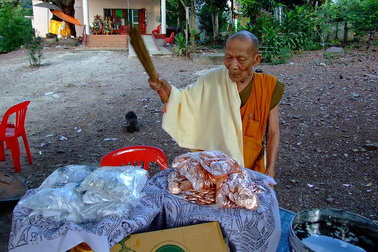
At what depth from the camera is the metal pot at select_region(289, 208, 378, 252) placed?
177cm

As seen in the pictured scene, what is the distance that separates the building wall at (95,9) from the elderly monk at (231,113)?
65.8 ft

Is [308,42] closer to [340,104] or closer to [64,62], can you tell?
[340,104]

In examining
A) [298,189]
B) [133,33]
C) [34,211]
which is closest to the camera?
[34,211]

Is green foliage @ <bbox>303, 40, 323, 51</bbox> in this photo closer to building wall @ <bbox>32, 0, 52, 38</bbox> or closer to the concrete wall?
the concrete wall

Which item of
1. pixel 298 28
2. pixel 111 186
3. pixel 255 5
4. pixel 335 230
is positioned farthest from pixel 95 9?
pixel 335 230

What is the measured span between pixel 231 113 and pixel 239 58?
1.24 ft

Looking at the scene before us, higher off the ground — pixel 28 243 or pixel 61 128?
pixel 28 243

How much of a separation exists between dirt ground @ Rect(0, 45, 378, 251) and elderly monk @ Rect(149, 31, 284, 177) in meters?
1.31

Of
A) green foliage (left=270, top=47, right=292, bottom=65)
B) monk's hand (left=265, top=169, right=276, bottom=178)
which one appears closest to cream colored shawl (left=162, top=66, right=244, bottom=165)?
monk's hand (left=265, top=169, right=276, bottom=178)

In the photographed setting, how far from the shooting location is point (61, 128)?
6.01m

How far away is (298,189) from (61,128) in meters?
4.19

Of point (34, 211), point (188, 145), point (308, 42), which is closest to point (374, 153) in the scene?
point (188, 145)

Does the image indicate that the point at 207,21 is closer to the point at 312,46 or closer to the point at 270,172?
the point at 312,46

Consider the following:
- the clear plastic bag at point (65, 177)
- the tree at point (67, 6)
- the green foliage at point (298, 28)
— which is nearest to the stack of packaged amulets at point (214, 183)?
the clear plastic bag at point (65, 177)
